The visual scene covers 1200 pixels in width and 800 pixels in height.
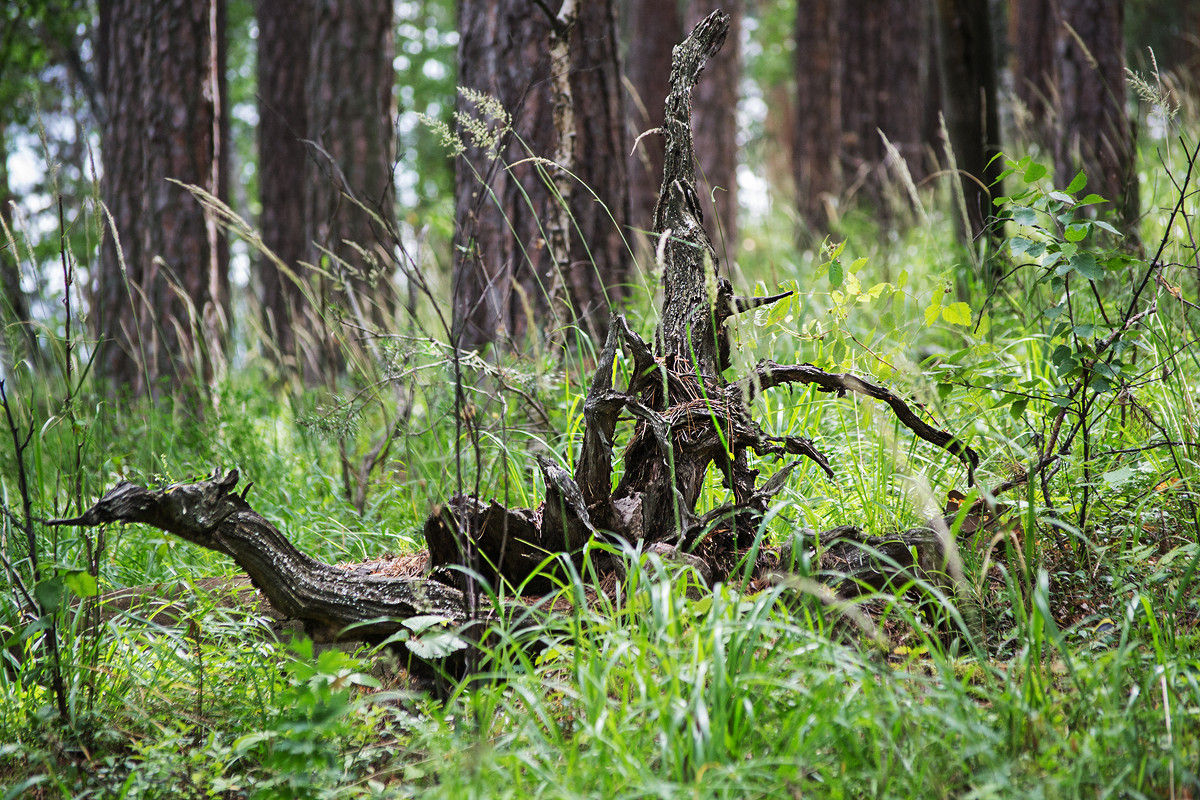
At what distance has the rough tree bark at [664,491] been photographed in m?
1.76

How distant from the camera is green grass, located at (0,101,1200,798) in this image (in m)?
1.26

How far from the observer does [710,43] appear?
6.43ft

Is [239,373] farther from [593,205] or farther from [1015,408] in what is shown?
[1015,408]

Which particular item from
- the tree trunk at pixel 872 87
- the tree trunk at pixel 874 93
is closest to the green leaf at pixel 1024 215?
the tree trunk at pixel 874 93

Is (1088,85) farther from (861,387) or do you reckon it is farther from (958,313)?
(861,387)

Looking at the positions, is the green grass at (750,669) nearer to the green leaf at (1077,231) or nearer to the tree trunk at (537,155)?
the green leaf at (1077,231)

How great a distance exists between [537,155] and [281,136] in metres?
4.65

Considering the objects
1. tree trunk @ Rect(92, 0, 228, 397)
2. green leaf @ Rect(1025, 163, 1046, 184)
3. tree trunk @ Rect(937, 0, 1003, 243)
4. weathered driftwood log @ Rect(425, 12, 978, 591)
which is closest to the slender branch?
weathered driftwood log @ Rect(425, 12, 978, 591)

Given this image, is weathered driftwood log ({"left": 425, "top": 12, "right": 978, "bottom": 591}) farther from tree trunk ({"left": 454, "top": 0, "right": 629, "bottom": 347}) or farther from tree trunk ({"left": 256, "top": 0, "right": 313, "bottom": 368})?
tree trunk ({"left": 256, "top": 0, "right": 313, "bottom": 368})

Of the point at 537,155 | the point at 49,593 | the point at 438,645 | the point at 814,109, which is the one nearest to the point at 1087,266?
the point at 438,645

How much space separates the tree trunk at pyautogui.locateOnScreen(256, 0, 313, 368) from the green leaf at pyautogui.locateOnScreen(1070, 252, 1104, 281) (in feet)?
19.9

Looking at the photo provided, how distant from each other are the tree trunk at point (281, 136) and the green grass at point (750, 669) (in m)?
4.77

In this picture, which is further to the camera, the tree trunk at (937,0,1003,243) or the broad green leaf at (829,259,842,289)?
the tree trunk at (937,0,1003,243)

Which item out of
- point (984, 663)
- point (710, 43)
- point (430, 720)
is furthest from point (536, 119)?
point (984, 663)
